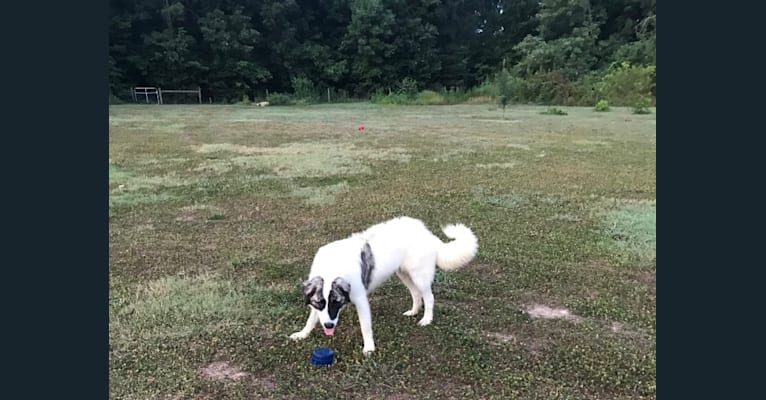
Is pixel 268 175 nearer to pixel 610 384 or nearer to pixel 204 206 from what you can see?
pixel 204 206

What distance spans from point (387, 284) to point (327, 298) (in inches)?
62.9

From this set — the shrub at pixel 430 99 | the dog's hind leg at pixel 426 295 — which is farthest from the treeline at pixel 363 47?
the dog's hind leg at pixel 426 295

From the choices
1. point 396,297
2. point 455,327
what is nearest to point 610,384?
point 455,327

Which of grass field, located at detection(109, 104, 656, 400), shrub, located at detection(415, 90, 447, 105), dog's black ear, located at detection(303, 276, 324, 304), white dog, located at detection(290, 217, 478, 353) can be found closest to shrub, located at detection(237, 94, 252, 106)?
shrub, located at detection(415, 90, 447, 105)

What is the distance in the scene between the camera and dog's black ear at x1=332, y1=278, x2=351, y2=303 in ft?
10.4

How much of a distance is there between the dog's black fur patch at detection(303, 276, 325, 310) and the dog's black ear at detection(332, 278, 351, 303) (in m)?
0.07

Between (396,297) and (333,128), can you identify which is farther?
(333,128)

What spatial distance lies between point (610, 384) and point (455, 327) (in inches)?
41.2

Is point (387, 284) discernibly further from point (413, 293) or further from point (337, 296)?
point (337, 296)

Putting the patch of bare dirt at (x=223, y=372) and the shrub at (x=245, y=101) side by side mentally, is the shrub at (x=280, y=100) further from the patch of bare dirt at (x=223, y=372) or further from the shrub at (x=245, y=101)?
the patch of bare dirt at (x=223, y=372)

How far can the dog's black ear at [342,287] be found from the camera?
3165mm

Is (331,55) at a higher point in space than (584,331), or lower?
higher

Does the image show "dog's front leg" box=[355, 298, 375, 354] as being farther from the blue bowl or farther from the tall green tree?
the tall green tree

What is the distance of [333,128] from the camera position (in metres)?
18.7
